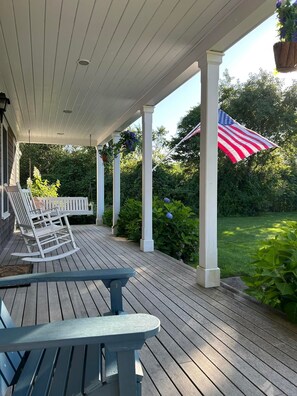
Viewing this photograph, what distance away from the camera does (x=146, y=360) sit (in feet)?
5.98

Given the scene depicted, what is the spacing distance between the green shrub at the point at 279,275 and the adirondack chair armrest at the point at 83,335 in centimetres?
176

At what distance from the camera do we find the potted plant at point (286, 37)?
1.83 meters

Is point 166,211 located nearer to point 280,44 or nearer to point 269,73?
point 280,44

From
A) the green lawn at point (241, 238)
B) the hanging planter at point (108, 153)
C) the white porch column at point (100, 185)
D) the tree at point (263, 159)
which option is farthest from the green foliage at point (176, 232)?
the tree at point (263, 159)

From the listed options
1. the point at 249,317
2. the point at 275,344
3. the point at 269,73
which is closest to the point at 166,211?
the point at 249,317

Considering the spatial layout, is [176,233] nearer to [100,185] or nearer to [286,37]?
[286,37]

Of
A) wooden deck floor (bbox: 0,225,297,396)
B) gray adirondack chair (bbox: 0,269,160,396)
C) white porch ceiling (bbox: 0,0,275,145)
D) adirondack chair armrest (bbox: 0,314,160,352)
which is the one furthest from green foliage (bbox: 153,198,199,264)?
adirondack chair armrest (bbox: 0,314,160,352)

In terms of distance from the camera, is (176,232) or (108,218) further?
(108,218)

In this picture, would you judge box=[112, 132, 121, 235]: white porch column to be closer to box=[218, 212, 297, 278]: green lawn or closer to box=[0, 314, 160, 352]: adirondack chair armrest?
box=[218, 212, 297, 278]: green lawn

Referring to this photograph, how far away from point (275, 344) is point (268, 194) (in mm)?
9754

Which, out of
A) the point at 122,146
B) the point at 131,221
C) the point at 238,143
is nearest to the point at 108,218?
the point at 131,221

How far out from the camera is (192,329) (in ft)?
7.38

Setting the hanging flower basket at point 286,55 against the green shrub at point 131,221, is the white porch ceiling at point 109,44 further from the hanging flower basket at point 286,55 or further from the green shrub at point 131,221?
the green shrub at point 131,221

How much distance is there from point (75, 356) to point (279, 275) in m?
1.77
